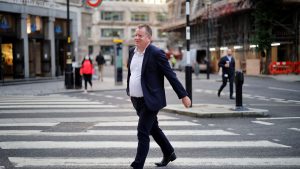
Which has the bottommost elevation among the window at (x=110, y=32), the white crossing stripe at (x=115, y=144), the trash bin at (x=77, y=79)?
the white crossing stripe at (x=115, y=144)

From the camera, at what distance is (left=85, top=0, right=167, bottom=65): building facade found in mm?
90750

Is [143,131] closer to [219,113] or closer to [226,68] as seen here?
[219,113]

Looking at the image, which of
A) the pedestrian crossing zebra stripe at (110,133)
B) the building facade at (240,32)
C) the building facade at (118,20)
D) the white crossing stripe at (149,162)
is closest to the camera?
the white crossing stripe at (149,162)

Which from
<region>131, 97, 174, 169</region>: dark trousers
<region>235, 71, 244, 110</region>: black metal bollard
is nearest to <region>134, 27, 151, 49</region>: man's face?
<region>131, 97, 174, 169</region>: dark trousers

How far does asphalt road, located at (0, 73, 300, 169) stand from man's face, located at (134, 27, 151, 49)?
1.71 metres

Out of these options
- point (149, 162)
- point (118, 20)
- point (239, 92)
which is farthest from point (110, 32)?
point (149, 162)

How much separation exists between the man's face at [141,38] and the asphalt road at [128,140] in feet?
5.62

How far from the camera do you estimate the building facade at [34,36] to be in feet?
91.7

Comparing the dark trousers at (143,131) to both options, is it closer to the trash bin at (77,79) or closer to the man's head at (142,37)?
the man's head at (142,37)

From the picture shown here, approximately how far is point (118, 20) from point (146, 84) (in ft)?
287

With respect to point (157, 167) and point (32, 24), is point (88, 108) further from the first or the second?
point (32, 24)

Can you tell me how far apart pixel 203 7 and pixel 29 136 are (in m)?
45.2

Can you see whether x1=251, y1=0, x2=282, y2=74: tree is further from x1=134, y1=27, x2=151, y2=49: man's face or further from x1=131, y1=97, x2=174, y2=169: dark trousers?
x1=131, y1=97, x2=174, y2=169: dark trousers

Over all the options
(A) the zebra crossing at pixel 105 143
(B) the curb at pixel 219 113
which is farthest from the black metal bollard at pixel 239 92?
(A) the zebra crossing at pixel 105 143
